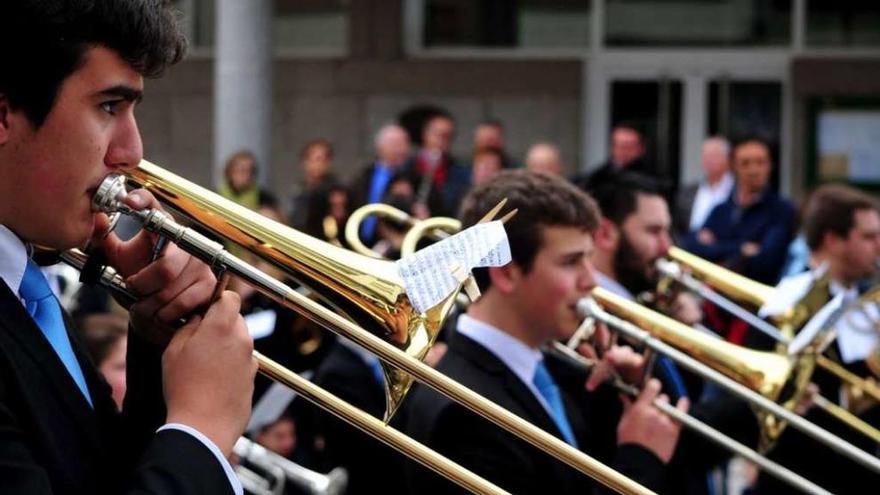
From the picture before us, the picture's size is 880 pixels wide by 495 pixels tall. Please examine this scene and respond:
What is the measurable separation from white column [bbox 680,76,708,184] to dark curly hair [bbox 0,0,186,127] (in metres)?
11.3

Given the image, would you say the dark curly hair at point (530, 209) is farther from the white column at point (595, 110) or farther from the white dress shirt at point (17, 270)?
the white column at point (595, 110)

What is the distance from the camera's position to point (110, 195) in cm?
215

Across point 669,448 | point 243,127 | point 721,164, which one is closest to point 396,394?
point 669,448

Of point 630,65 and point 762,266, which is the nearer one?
point 762,266

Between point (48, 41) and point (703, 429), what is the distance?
231 centimetres

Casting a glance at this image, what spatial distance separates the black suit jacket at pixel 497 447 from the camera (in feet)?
11.1

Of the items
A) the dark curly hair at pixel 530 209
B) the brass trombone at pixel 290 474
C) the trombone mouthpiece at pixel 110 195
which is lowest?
the brass trombone at pixel 290 474

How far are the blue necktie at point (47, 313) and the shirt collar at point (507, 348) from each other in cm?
164

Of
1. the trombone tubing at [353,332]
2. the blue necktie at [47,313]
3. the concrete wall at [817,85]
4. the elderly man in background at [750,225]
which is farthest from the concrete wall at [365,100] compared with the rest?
the blue necktie at [47,313]

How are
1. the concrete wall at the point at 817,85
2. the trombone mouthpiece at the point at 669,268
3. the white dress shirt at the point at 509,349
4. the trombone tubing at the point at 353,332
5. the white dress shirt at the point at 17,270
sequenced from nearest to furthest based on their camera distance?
the white dress shirt at the point at 17,270
the trombone tubing at the point at 353,332
the white dress shirt at the point at 509,349
the trombone mouthpiece at the point at 669,268
the concrete wall at the point at 817,85

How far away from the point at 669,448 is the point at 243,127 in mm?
8203

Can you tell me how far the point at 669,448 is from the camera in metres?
3.72

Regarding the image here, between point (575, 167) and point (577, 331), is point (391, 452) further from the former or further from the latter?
point (575, 167)

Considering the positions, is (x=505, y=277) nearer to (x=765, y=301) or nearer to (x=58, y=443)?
(x=765, y=301)
